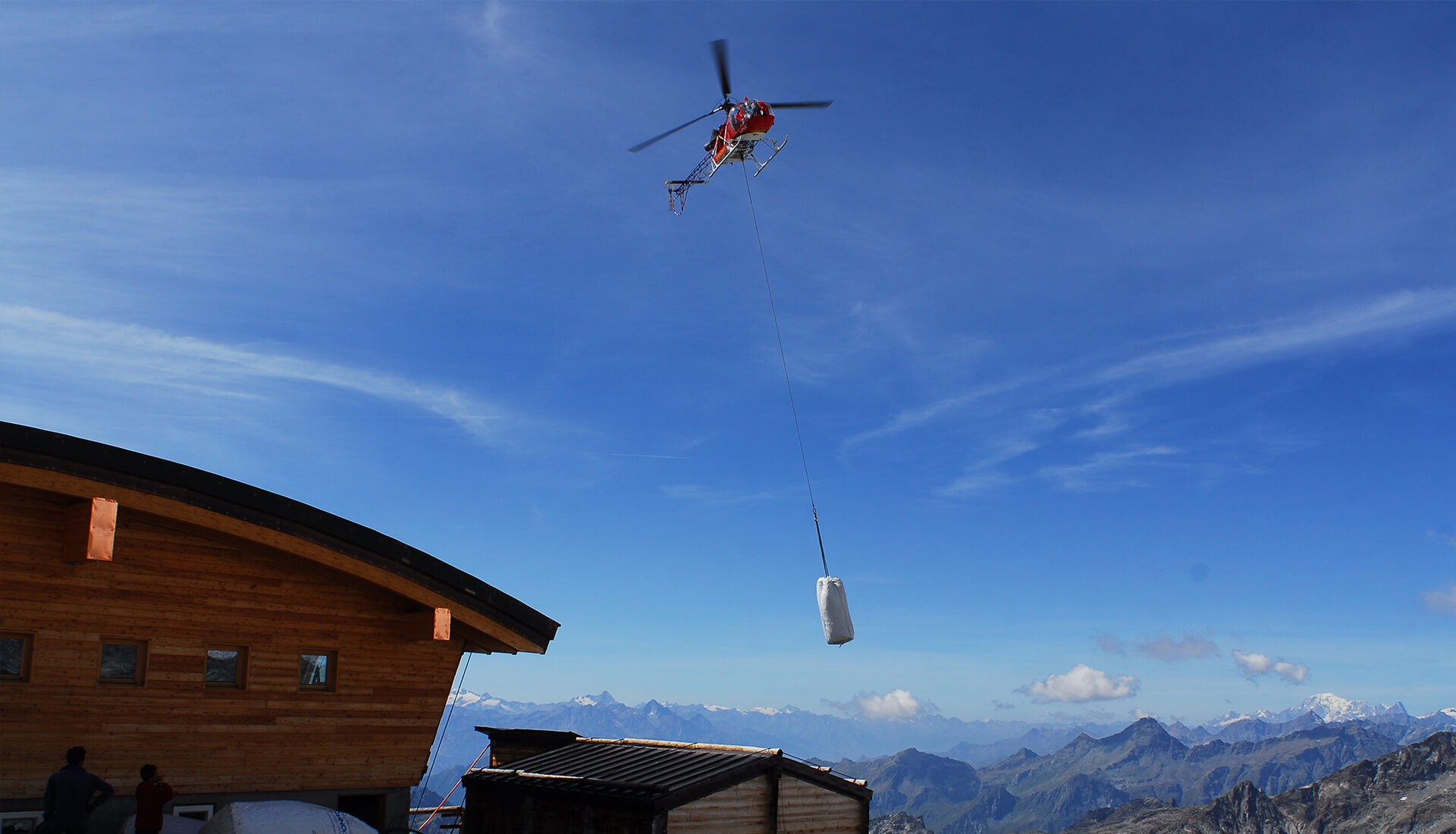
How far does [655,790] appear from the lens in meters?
17.2

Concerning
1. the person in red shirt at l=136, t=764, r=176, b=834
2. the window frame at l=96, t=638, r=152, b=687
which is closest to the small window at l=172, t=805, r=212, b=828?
the person in red shirt at l=136, t=764, r=176, b=834

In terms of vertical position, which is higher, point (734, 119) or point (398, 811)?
point (734, 119)

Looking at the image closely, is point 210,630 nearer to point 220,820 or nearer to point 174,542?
point 174,542

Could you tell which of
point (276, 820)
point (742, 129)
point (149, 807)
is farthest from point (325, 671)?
point (742, 129)

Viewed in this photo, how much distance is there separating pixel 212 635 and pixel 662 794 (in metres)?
7.49

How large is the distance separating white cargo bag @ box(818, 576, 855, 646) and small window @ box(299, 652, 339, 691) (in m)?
8.45

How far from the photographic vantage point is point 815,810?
1980cm

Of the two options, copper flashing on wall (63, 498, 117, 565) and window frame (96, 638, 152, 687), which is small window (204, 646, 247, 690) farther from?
copper flashing on wall (63, 498, 117, 565)

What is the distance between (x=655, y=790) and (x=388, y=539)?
5.96 m

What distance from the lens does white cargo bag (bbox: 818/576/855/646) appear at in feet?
64.1

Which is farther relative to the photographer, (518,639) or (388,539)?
(518,639)

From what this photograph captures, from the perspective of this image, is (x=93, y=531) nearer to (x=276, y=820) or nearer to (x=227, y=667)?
(x=227, y=667)

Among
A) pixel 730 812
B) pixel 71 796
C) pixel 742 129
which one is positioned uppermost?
pixel 742 129

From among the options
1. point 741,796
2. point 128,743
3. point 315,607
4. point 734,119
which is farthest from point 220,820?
point 734,119
